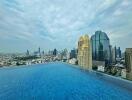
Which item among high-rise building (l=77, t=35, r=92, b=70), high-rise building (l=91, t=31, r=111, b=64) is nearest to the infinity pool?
high-rise building (l=77, t=35, r=92, b=70)

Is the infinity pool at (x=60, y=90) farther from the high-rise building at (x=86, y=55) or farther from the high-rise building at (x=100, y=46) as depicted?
the high-rise building at (x=100, y=46)

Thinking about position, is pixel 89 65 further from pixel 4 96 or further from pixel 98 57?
pixel 4 96

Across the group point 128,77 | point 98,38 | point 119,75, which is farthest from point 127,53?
point 98,38

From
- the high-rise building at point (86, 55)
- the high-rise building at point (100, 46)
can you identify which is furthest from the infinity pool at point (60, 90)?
the high-rise building at point (100, 46)

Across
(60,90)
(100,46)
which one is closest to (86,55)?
(100,46)

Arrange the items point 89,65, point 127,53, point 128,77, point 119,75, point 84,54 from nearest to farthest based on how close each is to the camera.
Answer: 1. point 128,77
2. point 119,75
3. point 127,53
4. point 89,65
5. point 84,54

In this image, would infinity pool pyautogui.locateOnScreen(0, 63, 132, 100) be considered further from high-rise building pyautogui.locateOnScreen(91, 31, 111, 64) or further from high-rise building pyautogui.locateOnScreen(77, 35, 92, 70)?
high-rise building pyautogui.locateOnScreen(91, 31, 111, 64)

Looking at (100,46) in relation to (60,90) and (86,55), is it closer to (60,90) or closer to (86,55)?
(86,55)

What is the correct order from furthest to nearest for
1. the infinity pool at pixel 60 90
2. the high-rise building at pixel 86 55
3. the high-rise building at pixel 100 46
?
the high-rise building at pixel 100 46 → the high-rise building at pixel 86 55 → the infinity pool at pixel 60 90
